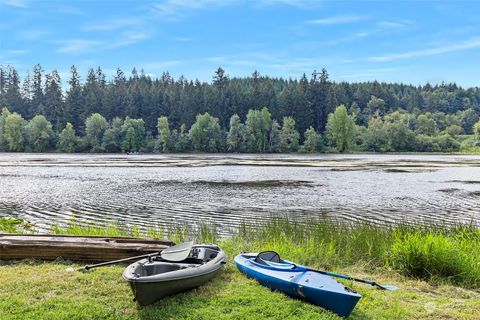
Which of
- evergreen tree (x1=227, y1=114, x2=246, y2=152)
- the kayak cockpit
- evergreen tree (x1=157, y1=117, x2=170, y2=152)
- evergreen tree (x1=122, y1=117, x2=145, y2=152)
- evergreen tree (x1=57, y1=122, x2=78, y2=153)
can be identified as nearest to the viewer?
the kayak cockpit

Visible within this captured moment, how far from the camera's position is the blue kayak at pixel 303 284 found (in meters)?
6.59

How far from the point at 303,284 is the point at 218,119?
10862 centimetres

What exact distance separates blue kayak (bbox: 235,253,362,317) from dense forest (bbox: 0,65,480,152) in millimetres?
95215

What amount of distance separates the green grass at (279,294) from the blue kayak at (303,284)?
0.16m

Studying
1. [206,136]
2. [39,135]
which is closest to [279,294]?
[206,136]

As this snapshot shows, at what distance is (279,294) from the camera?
23.9 ft

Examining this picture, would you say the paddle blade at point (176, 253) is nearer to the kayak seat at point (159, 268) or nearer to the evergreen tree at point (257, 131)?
the kayak seat at point (159, 268)

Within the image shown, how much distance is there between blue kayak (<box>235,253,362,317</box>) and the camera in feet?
21.6

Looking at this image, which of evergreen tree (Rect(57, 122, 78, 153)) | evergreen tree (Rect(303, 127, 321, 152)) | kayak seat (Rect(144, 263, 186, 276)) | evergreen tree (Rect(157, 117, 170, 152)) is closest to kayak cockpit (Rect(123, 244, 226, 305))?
kayak seat (Rect(144, 263, 186, 276))

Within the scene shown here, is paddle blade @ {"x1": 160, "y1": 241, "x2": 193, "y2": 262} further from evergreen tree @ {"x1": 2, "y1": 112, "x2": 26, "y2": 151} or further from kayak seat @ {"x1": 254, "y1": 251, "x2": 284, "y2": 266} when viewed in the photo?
evergreen tree @ {"x1": 2, "y1": 112, "x2": 26, "y2": 151}

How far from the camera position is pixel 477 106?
556 ft


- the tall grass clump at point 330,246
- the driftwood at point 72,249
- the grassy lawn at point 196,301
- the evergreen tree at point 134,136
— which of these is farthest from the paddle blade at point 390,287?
the evergreen tree at point 134,136

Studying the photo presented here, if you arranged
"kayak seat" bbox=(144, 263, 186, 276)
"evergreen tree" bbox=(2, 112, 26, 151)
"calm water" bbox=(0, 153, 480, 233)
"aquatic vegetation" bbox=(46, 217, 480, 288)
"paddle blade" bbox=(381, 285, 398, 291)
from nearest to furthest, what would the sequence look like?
"kayak seat" bbox=(144, 263, 186, 276), "paddle blade" bbox=(381, 285, 398, 291), "aquatic vegetation" bbox=(46, 217, 480, 288), "calm water" bbox=(0, 153, 480, 233), "evergreen tree" bbox=(2, 112, 26, 151)

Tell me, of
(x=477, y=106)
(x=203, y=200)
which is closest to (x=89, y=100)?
A: (x=203, y=200)
